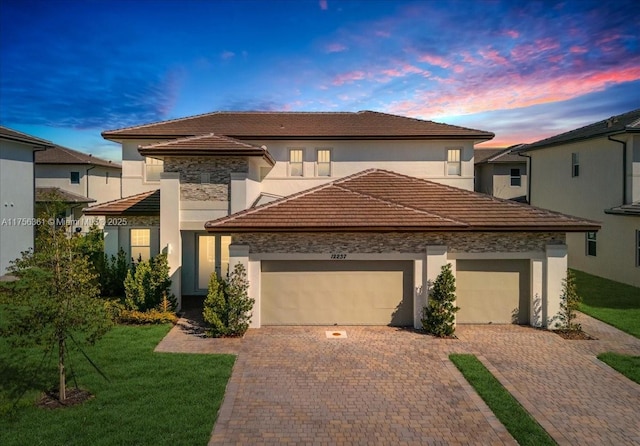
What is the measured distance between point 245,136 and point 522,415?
15.6m

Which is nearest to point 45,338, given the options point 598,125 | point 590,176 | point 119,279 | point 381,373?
point 381,373

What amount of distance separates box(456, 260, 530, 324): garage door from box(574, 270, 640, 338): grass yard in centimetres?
318

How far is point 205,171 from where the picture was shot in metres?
14.3

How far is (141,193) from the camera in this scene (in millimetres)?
18109

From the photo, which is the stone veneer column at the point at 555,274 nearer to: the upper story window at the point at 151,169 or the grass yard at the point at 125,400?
the grass yard at the point at 125,400

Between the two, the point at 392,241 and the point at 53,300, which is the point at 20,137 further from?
the point at 392,241

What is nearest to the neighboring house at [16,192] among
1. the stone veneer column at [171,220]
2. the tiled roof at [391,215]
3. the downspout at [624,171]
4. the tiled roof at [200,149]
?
the tiled roof at [200,149]

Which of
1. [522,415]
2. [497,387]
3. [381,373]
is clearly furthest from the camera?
[381,373]

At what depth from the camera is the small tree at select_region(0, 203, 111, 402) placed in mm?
7711

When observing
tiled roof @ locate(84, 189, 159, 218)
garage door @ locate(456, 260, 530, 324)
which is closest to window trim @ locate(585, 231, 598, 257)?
garage door @ locate(456, 260, 530, 324)

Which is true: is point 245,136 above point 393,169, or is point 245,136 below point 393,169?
above

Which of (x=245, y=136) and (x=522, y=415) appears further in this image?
(x=245, y=136)

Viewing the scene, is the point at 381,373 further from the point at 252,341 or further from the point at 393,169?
the point at 393,169

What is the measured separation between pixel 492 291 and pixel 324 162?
9.91 metres
